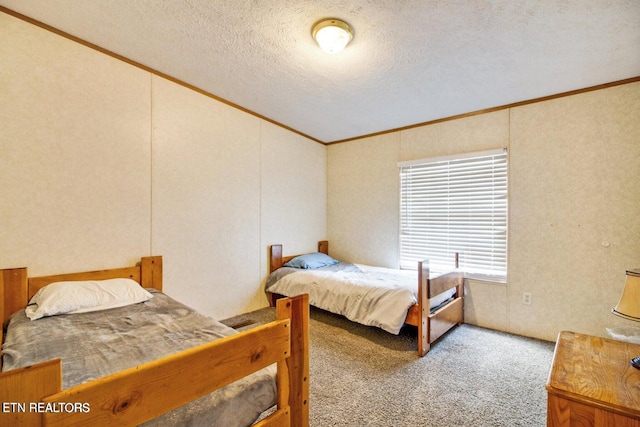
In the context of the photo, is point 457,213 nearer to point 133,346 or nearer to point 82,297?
point 133,346

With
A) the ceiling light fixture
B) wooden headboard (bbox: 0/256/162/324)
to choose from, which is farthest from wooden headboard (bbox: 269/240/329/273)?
the ceiling light fixture

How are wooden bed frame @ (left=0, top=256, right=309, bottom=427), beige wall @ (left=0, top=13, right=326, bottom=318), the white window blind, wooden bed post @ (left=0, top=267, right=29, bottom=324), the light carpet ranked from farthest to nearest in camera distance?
the white window blind < beige wall @ (left=0, top=13, right=326, bottom=318) < wooden bed post @ (left=0, top=267, right=29, bottom=324) < the light carpet < wooden bed frame @ (left=0, top=256, right=309, bottom=427)

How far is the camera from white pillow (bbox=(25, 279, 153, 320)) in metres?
1.80

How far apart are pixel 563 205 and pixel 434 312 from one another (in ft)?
5.26

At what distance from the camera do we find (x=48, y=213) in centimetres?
206

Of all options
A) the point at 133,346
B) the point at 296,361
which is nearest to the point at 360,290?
the point at 296,361

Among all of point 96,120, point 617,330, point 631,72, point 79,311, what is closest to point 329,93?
point 96,120

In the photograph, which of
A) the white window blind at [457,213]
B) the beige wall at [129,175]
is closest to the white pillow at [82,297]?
the beige wall at [129,175]

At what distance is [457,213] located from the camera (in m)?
3.32

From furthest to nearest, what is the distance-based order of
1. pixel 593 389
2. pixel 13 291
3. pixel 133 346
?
pixel 13 291 < pixel 133 346 < pixel 593 389

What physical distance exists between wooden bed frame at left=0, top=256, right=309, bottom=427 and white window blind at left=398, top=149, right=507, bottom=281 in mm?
2639

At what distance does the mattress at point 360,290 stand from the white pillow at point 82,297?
1534mm

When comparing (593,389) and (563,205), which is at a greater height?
(563,205)

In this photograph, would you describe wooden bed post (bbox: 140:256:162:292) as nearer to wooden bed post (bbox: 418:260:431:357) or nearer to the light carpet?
the light carpet
